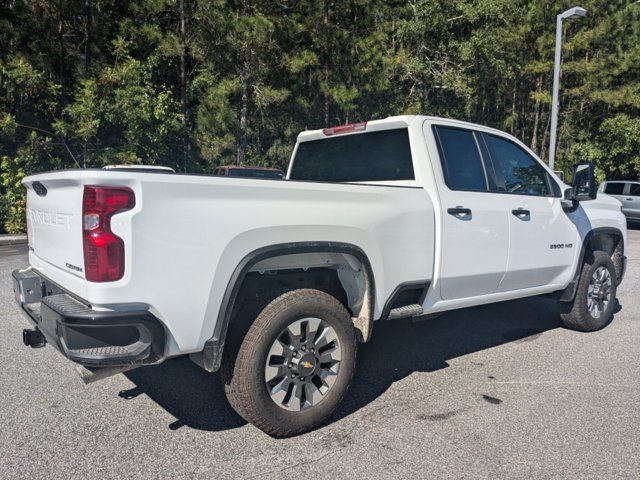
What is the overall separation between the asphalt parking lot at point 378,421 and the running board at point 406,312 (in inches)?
23.6

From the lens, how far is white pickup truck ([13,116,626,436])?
99.5 inches

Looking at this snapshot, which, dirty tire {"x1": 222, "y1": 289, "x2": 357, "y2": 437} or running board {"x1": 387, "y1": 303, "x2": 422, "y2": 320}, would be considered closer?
dirty tire {"x1": 222, "y1": 289, "x2": 357, "y2": 437}

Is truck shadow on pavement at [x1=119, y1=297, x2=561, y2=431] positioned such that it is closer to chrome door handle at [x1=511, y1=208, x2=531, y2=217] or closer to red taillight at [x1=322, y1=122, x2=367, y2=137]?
chrome door handle at [x1=511, y1=208, x2=531, y2=217]

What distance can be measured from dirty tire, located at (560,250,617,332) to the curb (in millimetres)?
12205

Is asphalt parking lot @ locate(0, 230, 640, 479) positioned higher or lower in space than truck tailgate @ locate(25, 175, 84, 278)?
lower

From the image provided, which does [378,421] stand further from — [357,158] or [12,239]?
[12,239]

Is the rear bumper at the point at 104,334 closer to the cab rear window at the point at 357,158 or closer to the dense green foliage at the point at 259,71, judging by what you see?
the cab rear window at the point at 357,158

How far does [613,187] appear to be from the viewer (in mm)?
19094

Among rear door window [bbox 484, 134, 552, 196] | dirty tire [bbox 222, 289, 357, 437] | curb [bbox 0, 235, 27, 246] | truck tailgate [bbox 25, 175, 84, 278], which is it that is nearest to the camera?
truck tailgate [bbox 25, 175, 84, 278]

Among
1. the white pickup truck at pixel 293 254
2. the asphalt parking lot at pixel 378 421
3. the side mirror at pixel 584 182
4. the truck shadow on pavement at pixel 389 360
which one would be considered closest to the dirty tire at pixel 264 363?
the white pickup truck at pixel 293 254

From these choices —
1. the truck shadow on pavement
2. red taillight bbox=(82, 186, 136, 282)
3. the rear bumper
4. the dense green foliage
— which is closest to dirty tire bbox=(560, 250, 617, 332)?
the truck shadow on pavement

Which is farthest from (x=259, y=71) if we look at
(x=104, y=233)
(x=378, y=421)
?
(x=104, y=233)

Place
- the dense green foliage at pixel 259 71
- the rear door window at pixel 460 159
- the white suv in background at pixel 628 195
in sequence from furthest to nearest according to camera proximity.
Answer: the white suv in background at pixel 628 195
the dense green foliage at pixel 259 71
the rear door window at pixel 460 159

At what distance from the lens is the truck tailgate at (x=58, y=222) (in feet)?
8.64
